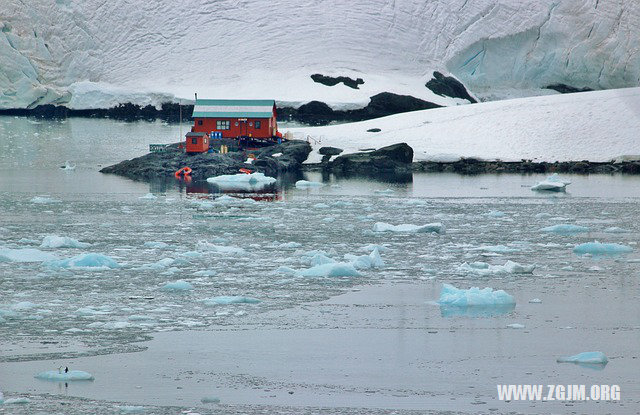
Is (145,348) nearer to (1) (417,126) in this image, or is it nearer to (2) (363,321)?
(2) (363,321)

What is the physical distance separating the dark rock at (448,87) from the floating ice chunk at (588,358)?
62.7 m

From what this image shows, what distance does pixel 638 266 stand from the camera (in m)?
15.5

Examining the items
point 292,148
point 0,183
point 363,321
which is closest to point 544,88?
point 292,148

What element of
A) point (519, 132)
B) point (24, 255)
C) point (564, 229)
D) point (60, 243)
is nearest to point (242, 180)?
point (564, 229)

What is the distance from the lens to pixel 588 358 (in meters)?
9.88

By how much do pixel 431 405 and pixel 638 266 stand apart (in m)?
8.00

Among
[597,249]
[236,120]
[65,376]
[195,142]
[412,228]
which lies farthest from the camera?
[236,120]

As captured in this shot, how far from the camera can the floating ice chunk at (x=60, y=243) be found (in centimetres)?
1661

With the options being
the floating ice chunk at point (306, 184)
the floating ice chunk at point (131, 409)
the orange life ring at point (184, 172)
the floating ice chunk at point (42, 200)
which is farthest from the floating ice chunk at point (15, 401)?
the orange life ring at point (184, 172)

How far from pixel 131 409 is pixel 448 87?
6632 centimetres

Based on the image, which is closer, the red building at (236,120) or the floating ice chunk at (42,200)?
the floating ice chunk at (42,200)

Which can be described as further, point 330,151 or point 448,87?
point 448,87

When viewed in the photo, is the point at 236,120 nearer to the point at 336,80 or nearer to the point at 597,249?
the point at 336,80

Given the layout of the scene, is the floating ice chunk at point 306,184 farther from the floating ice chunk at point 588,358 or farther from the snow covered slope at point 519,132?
the floating ice chunk at point 588,358
